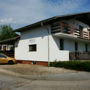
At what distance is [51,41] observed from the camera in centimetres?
1278

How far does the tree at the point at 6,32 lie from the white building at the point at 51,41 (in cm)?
2223

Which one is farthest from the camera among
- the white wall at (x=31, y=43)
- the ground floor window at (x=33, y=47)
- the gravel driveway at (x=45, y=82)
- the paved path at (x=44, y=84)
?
the ground floor window at (x=33, y=47)

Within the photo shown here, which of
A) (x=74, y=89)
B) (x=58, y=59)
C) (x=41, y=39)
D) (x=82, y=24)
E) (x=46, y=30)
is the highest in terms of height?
(x=82, y=24)

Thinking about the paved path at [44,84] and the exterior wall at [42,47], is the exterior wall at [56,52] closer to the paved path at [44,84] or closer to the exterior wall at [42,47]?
the exterior wall at [42,47]

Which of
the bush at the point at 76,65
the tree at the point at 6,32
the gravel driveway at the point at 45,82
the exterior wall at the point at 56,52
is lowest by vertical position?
the gravel driveway at the point at 45,82

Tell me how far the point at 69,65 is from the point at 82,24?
9604 mm

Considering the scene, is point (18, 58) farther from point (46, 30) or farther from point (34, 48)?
point (46, 30)

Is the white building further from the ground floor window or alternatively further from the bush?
the bush

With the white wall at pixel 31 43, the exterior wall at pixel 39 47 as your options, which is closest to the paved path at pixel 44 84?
the exterior wall at pixel 39 47

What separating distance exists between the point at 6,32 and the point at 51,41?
3112 cm

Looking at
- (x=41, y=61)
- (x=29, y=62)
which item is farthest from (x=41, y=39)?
(x=29, y=62)

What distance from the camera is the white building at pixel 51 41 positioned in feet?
41.8

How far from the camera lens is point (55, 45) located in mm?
12930

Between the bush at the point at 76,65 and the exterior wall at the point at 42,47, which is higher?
the exterior wall at the point at 42,47
